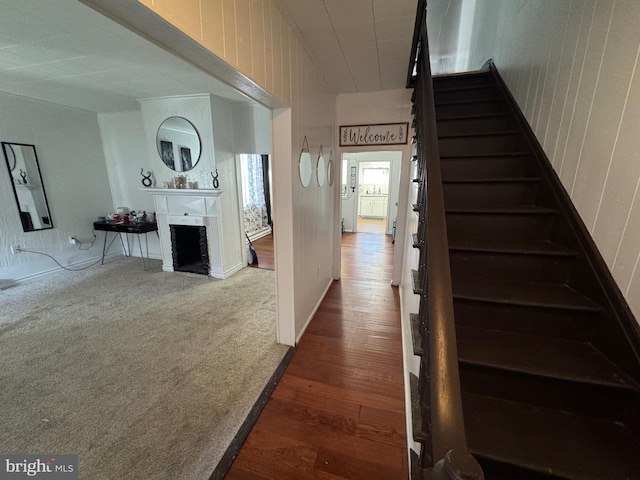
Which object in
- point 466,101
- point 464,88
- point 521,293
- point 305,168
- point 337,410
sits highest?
point 464,88

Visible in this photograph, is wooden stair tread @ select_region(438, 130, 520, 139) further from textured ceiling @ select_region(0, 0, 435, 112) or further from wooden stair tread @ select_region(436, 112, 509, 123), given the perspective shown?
textured ceiling @ select_region(0, 0, 435, 112)

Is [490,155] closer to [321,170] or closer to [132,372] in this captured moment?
[321,170]

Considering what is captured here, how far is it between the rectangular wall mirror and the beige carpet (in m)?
1.00

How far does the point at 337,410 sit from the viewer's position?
66.7 inches

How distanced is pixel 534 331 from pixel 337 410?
4.18ft

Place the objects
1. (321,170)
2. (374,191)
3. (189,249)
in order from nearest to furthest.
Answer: (321,170), (189,249), (374,191)

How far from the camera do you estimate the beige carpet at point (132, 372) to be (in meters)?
1.42

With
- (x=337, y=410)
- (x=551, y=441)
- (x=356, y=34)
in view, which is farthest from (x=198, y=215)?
(x=551, y=441)

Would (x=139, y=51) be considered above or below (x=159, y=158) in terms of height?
above

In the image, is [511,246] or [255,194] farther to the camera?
[255,194]

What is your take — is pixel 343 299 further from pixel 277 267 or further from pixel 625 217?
pixel 625 217

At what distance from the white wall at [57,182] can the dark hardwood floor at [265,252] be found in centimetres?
285

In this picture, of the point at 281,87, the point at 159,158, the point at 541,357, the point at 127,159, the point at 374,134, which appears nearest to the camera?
the point at 541,357

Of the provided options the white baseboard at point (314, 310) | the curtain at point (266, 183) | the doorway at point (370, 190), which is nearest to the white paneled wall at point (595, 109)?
Result: the white baseboard at point (314, 310)
